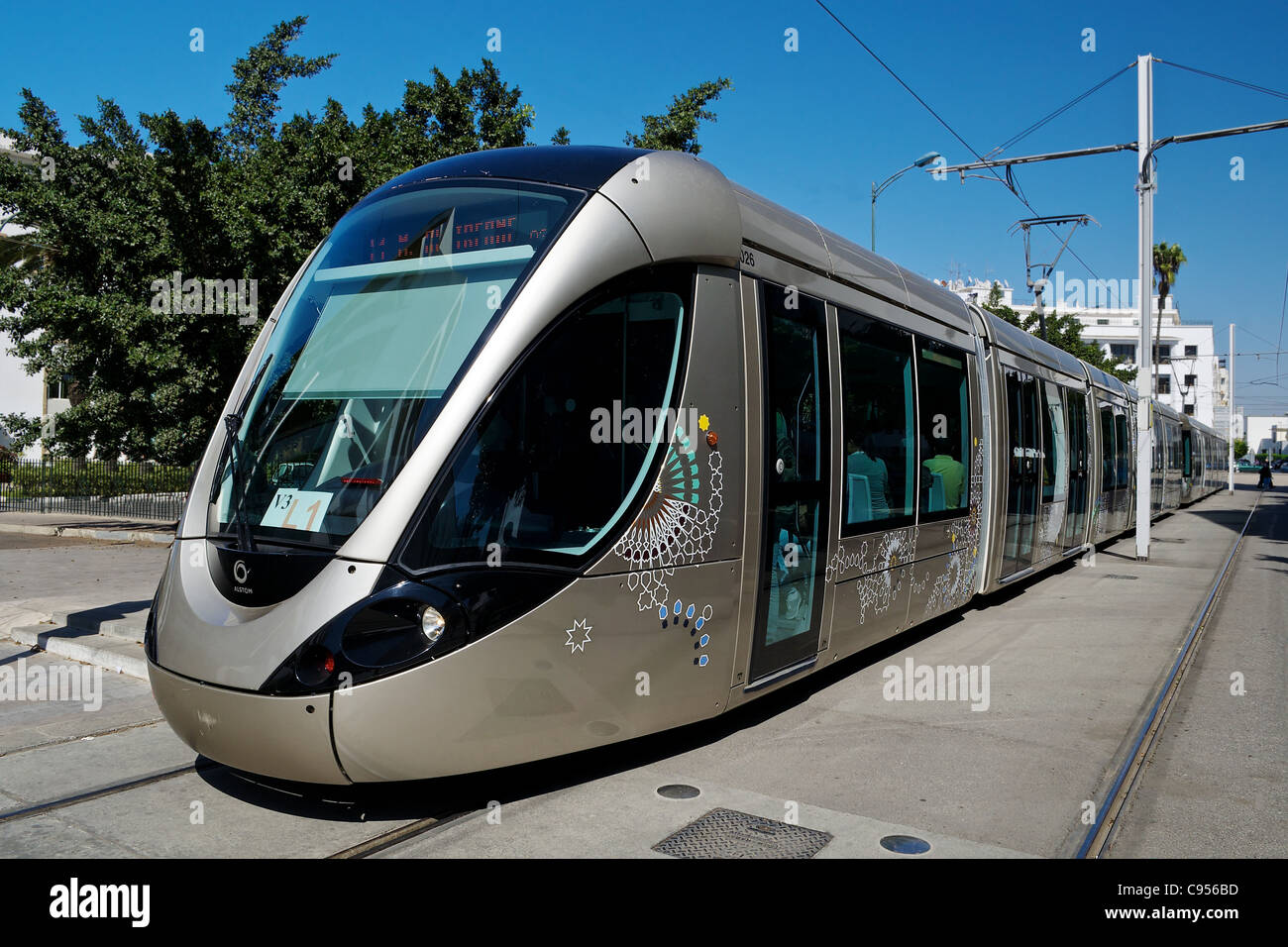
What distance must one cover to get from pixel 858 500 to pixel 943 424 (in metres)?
2.35

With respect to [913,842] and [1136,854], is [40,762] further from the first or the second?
[1136,854]

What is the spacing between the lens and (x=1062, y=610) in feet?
36.5

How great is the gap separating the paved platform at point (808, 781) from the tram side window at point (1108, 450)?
869 cm

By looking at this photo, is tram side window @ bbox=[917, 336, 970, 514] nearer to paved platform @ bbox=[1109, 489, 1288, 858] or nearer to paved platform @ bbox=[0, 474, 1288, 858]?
paved platform @ bbox=[0, 474, 1288, 858]

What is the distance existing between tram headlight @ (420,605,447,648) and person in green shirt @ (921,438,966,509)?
536 cm

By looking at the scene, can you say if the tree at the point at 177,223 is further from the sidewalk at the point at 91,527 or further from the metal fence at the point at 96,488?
the metal fence at the point at 96,488

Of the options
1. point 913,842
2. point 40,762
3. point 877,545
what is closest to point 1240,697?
point 877,545

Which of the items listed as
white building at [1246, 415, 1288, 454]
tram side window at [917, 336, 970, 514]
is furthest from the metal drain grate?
white building at [1246, 415, 1288, 454]

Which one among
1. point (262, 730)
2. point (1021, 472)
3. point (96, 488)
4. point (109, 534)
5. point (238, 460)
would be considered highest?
point (238, 460)

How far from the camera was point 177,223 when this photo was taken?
14.8m

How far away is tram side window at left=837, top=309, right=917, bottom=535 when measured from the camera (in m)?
6.71

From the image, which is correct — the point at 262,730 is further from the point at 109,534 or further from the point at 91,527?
the point at 91,527

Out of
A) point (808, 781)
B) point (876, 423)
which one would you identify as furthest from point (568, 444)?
point (876, 423)

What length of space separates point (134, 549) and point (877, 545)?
14.6 metres
